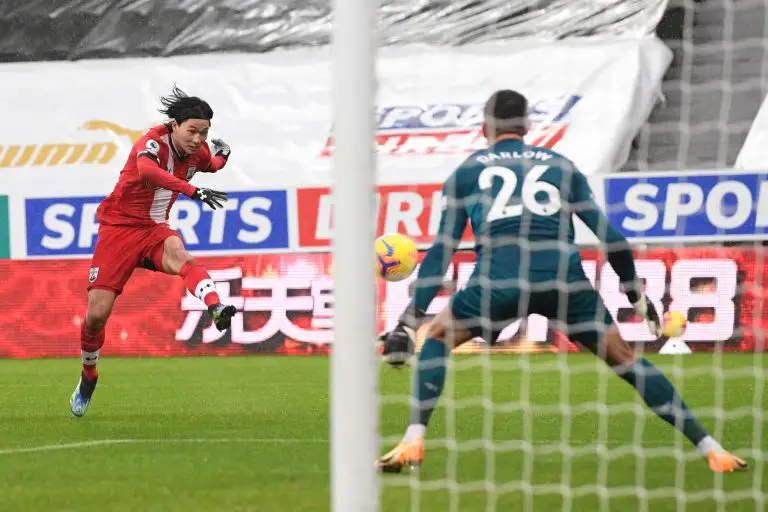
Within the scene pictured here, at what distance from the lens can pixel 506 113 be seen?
206 inches

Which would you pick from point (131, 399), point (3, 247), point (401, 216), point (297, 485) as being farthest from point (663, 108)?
point (297, 485)

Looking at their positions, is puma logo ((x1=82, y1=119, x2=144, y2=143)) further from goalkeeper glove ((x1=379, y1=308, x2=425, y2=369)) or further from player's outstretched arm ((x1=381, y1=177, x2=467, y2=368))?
goalkeeper glove ((x1=379, y1=308, x2=425, y2=369))

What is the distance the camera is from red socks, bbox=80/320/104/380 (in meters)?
7.82

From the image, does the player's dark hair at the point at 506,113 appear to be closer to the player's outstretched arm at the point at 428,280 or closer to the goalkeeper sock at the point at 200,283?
the player's outstretched arm at the point at 428,280

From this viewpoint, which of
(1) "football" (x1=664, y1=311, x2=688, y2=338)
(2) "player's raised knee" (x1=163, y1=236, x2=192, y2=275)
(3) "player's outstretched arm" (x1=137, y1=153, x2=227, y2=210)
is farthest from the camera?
(2) "player's raised knee" (x1=163, y1=236, x2=192, y2=275)

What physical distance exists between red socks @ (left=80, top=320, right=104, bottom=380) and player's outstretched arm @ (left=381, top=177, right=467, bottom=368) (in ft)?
10.6

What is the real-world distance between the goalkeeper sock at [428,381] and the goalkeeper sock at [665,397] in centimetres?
70

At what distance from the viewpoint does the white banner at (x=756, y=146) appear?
50.3 feet

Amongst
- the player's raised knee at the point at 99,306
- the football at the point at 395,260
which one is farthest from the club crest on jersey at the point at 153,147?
the football at the point at 395,260

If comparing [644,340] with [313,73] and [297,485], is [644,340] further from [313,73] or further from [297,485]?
[297,485]

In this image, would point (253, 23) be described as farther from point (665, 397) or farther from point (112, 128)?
point (665, 397)

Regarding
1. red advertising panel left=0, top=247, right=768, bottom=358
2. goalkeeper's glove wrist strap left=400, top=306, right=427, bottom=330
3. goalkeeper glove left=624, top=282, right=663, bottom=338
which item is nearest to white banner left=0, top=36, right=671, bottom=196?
red advertising panel left=0, top=247, right=768, bottom=358

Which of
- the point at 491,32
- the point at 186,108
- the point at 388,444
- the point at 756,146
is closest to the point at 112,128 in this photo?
the point at 491,32

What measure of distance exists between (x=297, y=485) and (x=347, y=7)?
221cm
